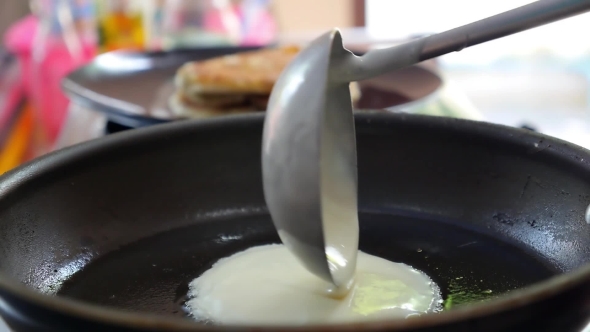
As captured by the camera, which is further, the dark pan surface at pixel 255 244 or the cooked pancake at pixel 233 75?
the cooked pancake at pixel 233 75

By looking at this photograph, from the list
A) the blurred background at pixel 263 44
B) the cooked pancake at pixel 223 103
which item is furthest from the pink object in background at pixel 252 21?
the cooked pancake at pixel 223 103

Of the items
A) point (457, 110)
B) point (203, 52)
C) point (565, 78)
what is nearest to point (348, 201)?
point (457, 110)

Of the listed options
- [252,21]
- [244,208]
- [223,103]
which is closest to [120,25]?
[252,21]

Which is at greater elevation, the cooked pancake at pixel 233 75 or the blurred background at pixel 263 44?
the cooked pancake at pixel 233 75

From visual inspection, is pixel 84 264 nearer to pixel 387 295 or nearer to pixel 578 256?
pixel 387 295

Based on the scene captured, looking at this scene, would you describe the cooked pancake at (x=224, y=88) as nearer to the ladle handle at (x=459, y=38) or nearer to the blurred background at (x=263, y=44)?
the blurred background at (x=263, y=44)

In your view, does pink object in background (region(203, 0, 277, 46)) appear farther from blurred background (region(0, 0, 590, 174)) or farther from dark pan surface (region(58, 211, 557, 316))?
dark pan surface (region(58, 211, 557, 316))
